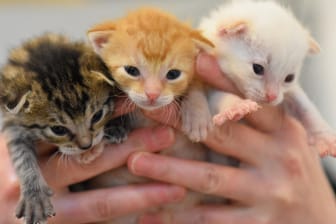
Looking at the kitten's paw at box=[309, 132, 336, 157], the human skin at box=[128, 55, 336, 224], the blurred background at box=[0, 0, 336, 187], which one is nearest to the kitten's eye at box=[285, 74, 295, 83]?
the human skin at box=[128, 55, 336, 224]

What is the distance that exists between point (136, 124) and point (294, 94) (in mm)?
574

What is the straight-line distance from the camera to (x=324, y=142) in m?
1.41

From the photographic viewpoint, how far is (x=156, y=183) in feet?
4.28

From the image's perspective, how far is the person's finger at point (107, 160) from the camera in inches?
48.3

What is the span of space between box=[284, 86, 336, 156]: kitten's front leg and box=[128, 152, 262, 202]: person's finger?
27cm

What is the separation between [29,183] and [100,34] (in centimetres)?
45

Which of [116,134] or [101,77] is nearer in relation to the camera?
[101,77]

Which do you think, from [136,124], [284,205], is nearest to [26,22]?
[136,124]

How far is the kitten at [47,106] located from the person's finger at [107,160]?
0.04 meters

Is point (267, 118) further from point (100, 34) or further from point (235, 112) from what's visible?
point (100, 34)

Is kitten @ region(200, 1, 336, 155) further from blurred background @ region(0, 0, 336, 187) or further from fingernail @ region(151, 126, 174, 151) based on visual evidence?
blurred background @ region(0, 0, 336, 187)

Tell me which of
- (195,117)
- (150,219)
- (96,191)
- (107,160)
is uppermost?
(195,117)

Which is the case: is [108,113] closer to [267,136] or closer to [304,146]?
[267,136]

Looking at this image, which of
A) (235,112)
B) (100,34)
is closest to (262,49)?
(235,112)
